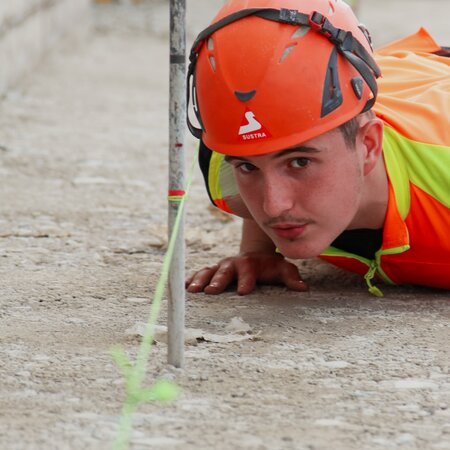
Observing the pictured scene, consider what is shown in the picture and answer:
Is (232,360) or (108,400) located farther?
(232,360)

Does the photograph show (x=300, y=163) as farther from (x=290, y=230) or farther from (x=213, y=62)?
(x=213, y=62)

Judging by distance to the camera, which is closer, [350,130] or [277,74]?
[277,74]

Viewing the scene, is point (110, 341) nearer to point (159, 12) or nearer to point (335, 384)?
point (335, 384)

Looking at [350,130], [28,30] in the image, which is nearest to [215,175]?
[350,130]

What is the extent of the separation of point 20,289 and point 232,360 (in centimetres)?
85

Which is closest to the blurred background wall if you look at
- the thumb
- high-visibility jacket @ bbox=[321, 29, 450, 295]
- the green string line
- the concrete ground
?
the concrete ground

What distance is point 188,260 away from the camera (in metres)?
3.47

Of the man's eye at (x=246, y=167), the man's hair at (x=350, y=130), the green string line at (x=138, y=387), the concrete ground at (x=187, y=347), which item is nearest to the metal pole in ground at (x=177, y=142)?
the green string line at (x=138, y=387)

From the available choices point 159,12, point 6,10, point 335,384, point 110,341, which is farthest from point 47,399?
point 159,12

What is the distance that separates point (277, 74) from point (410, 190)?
613 mm

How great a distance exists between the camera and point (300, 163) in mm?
2574

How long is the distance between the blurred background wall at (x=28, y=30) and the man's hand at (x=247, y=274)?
11.6ft

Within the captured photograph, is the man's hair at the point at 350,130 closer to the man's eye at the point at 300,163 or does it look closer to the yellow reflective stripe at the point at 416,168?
the man's eye at the point at 300,163

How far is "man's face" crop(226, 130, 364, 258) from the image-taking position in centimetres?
255
